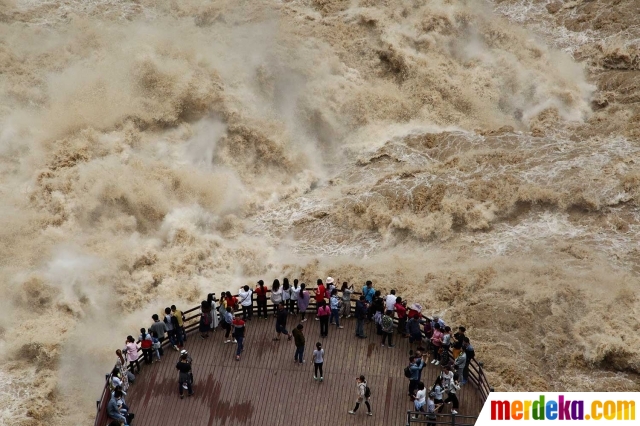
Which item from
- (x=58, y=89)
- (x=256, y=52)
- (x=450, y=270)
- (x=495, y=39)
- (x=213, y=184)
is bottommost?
(x=450, y=270)

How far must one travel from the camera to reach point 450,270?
21250mm

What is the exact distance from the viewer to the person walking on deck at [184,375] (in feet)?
46.9

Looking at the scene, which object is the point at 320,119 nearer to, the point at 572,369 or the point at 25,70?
the point at 25,70

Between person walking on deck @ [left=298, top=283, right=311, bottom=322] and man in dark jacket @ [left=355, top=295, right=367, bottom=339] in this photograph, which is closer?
man in dark jacket @ [left=355, top=295, right=367, bottom=339]

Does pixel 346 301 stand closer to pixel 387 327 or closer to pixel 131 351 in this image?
pixel 387 327

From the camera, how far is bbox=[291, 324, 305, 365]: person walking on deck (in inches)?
578

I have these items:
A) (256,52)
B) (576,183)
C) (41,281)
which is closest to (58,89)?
(256,52)

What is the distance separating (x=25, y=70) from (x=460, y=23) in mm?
17023

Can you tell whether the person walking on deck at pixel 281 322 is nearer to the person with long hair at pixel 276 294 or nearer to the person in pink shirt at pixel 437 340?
the person with long hair at pixel 276 294

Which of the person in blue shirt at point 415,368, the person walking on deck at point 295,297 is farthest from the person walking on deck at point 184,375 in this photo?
the person in blue shirt at point 415,368

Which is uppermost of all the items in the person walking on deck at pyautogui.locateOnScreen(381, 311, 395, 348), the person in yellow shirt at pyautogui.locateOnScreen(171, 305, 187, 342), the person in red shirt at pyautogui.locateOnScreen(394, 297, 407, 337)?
the person in red shirt at pyautogui.locateOnScreen(394, 297, 407, 337)

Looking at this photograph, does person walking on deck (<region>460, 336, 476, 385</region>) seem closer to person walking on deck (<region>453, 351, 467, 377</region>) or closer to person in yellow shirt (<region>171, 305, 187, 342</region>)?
person walking on deck (<region>453, 351, 467, 377</region>)

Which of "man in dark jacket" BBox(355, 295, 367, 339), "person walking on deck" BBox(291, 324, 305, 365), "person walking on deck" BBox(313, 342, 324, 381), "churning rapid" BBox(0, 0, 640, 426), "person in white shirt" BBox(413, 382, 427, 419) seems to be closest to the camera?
"person in white shirt" BBox(413, 382, 427, 419)

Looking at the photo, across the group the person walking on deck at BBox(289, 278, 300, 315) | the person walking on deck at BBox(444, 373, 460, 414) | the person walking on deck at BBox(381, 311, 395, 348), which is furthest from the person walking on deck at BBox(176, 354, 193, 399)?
the person walking on deck at BBox(444, 373, 460, 414)
